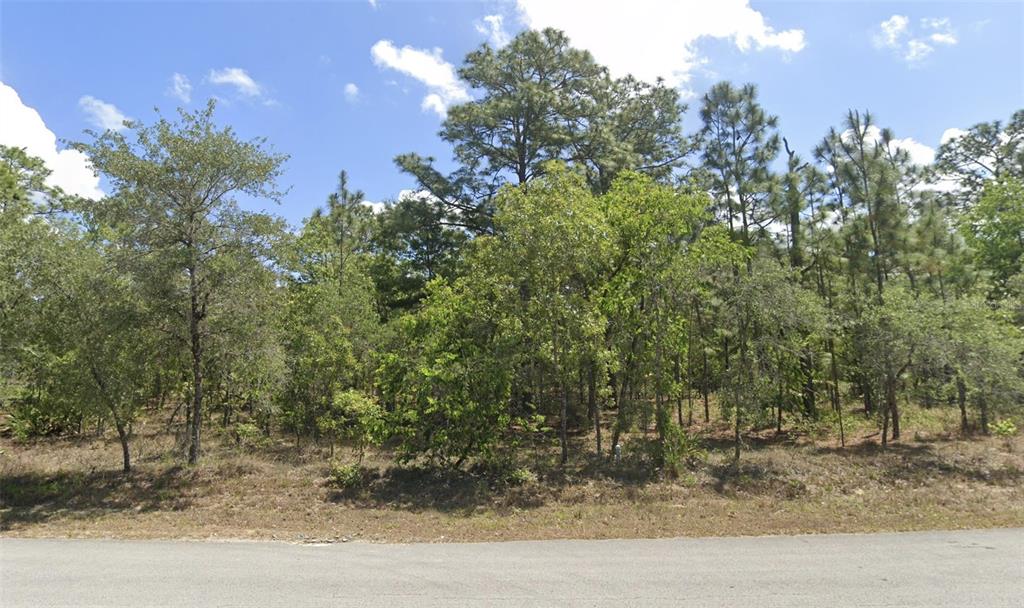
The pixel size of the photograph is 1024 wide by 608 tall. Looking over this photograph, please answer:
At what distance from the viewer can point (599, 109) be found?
24.4 m

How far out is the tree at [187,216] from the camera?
1359 centimetres

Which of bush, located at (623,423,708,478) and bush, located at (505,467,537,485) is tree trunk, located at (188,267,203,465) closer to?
bush, located at (505,467,537,485)

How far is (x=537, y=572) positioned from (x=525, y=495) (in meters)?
5.54

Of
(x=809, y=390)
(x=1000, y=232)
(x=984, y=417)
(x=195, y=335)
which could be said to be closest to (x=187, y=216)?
(x=195, y=335)

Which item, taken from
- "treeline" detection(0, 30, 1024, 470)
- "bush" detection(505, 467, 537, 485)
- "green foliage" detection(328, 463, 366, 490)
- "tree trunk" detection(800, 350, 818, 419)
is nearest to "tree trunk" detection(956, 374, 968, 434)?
"treeline" detection(0, 30, 1024, 470)

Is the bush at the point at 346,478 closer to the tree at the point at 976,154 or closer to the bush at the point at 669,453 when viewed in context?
the bush at the point at 669,453

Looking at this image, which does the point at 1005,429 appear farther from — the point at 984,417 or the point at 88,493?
the point at 88,493

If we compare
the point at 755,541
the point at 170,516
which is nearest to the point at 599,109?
the point at 755,541

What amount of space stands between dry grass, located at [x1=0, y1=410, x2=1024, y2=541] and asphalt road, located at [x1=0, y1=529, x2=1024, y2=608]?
108 centimetres

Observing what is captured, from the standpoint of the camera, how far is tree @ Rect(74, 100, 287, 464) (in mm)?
13586

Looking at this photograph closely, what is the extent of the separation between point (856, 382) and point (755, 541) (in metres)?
16.7

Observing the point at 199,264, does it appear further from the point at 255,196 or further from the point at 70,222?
the point at 70,222

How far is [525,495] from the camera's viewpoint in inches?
500

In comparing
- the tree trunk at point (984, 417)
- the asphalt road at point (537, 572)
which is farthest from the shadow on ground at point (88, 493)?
the tree trunk at point (984, 417)
